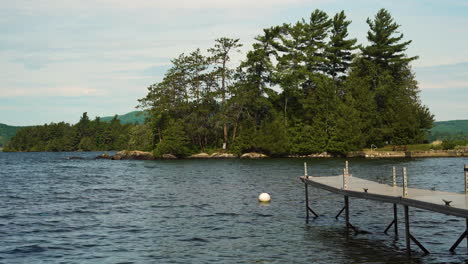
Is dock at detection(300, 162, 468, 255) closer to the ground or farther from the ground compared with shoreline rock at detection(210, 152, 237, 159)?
closer to the ground

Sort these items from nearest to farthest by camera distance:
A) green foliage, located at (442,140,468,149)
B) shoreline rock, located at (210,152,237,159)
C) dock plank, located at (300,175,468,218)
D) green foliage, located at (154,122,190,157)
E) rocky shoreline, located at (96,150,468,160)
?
1. dock plank, located at (300,175,468,218)
2. rocky shoreline, located at (96,150,468,160)
3. green foliage, located at (442,140,468,149)
4. green foliage, located at (154,122,190,157)
5. shoreline rock, located at (210,152,237,159)

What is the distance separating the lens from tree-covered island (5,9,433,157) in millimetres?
99562

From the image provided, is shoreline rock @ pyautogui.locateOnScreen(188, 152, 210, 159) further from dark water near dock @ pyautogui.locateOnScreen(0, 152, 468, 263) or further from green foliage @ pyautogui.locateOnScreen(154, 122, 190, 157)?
dark water near dock @ pyautogui.locateOnScreen(0, 152, 468, 263)

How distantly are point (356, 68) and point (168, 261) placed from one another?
95.8m

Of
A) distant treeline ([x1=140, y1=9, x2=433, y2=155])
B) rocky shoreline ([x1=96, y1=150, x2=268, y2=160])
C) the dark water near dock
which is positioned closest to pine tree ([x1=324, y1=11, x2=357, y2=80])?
distant treeline ([x1=140, y1=9, x2=433, y2=155])

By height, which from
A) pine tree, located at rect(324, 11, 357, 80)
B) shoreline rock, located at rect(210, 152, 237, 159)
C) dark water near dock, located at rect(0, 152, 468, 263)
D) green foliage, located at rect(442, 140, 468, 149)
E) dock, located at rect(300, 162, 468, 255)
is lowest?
dark water near dock, located at rect(0, 152, 468, 263)

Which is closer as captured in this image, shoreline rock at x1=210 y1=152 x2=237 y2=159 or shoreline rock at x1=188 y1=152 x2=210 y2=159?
shoreline rock at x1=210 y1=152 x2=237 y2=159

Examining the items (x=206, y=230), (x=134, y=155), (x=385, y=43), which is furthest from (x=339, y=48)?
(x=206, y=230)

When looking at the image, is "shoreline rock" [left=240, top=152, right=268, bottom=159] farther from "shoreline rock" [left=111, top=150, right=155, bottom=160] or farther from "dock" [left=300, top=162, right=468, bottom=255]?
"dock" [left=300, top=162, right=468, bottom=255]

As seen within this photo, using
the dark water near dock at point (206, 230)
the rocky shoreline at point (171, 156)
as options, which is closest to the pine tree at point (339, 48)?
the rocky shoreline at point (171, 156)

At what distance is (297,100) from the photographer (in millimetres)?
109938

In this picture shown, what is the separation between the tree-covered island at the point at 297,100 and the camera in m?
99.6

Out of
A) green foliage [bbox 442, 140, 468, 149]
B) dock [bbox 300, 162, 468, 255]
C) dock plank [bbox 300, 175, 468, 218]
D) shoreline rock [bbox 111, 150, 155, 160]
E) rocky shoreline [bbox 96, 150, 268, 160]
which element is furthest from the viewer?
shoreline rock [bbox 111, 150, 155, 160]

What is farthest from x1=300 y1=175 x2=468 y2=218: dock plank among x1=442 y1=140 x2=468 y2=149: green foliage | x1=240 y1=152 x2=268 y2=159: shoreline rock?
x1=240 y1=152 x2=268 y2=159: shoreline rock
